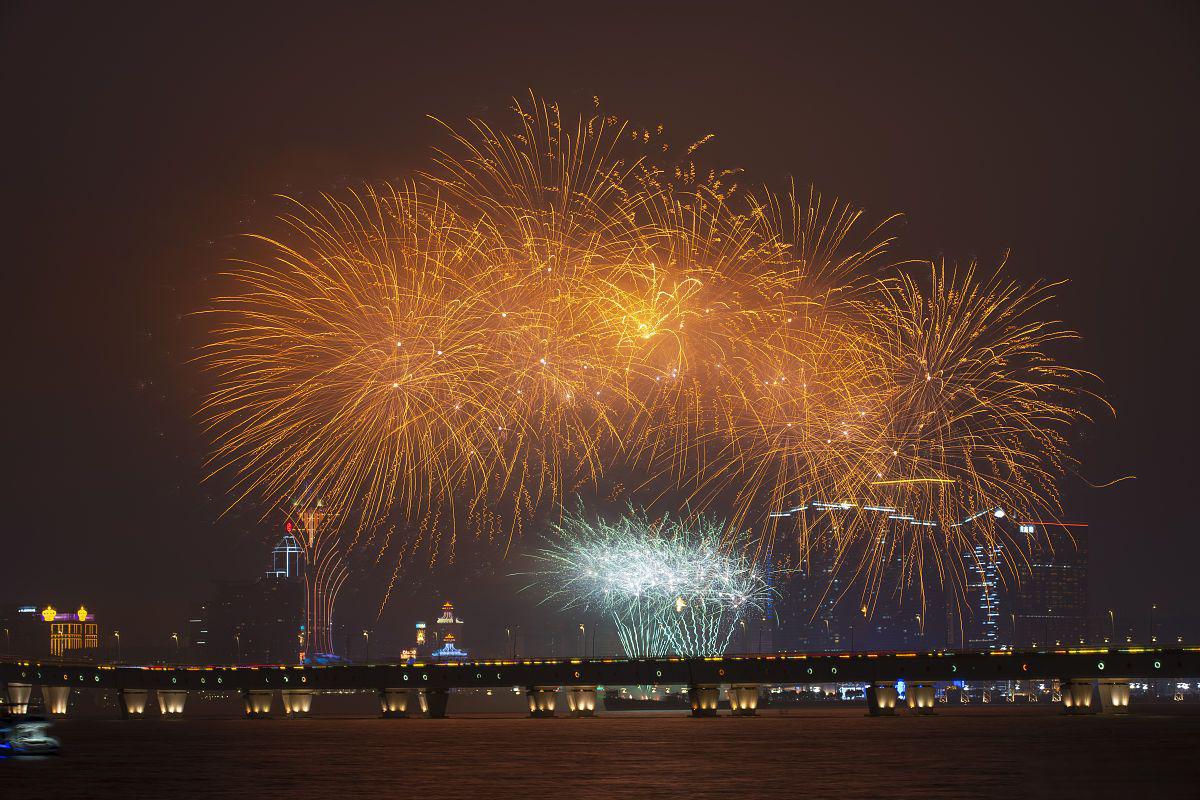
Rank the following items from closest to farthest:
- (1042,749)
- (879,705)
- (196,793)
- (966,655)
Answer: (196,793) → (1042,749) → (966,655) → (879,705)

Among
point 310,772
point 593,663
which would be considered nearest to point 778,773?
point 310,772

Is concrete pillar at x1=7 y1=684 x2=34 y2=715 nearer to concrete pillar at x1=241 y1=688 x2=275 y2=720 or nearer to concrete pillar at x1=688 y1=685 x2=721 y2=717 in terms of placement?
concrete pillar at x1=241 y1=688 x2=275 y2=720

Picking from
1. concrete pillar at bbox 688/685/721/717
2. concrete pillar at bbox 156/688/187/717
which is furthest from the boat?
concrete pillar at bbox 156/688/187/717

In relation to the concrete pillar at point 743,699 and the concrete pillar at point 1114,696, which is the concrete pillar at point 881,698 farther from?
the concrete pillar at point 1114,696

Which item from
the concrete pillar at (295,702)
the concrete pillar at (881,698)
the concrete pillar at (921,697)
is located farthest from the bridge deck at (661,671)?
the concrete pillar at (921,697)

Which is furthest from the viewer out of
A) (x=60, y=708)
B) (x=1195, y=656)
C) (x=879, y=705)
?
(x=60, y=708)

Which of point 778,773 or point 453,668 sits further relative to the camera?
point 453,668

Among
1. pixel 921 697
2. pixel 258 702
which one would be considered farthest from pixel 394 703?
pixel 921 697

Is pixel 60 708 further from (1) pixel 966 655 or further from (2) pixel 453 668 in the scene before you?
(1) pixel 966 655
